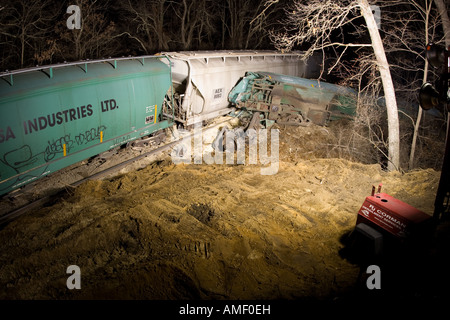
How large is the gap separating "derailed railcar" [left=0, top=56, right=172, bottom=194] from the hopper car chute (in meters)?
5.44

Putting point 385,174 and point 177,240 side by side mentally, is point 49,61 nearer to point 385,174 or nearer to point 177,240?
point 177,240

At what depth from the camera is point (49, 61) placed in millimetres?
20547

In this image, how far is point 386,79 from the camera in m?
10.4

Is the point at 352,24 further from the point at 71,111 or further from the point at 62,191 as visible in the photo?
the point at 62,191

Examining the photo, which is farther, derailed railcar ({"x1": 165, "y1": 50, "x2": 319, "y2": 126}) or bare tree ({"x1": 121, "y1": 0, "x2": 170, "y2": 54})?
bare tree ({"x1": 121, "y1": 0, "x2": 170, "y2": 54})

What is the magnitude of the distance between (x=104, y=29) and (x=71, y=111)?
16.8 meters

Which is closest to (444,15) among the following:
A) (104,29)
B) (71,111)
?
(71,111)

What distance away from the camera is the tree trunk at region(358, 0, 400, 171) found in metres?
9.99

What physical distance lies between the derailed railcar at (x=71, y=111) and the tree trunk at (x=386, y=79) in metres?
7.89

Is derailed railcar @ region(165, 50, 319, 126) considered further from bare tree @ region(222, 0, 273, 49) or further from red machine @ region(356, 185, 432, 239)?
→ bare tree @ region(222, 0, 273, 49)

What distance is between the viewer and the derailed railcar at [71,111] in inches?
329

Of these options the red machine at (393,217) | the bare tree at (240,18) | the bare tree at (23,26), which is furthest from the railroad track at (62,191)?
the bare tree at (240,18)

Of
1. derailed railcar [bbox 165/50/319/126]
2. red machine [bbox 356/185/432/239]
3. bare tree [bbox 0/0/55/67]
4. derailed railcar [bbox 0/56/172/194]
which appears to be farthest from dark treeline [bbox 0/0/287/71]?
red machine [bbox 356/185/432/239]
